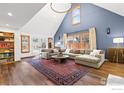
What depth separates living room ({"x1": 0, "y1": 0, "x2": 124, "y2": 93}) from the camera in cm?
336

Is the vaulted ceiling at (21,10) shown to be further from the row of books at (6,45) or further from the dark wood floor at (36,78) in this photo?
the dark wood floor at (36,78)

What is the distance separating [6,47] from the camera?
4699 millimetres

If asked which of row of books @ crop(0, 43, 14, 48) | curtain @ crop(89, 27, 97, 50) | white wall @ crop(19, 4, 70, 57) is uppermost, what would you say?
white wall @ crop(19, 4, 70, 57)

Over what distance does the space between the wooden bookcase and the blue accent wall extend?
171 inches

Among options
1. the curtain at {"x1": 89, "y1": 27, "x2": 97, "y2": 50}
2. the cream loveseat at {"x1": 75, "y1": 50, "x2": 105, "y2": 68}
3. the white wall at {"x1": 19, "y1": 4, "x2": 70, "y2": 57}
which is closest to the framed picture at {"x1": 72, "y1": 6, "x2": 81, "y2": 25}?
the white wall at {"x1": 19, "y1": 4, "x2": 70, "y2": 57}

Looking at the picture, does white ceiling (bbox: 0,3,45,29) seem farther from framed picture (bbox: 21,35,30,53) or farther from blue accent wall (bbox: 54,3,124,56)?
blue accent wall (bbox: 54,3,124,56)

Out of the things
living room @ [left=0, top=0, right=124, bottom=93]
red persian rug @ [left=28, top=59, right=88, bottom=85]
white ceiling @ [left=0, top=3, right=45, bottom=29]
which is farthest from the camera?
living room @ [left=0, top=0, right=124, bottom=93]

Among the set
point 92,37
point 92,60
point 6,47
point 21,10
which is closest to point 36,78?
point 21,10

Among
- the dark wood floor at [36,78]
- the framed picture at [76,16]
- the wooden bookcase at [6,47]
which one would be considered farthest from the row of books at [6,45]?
the framed picture at [76,16]

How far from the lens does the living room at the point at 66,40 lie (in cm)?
336

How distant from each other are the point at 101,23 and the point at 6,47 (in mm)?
5450

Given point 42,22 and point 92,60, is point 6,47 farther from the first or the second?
point 92,60

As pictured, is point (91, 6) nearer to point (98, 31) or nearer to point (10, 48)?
point (98, 31)
